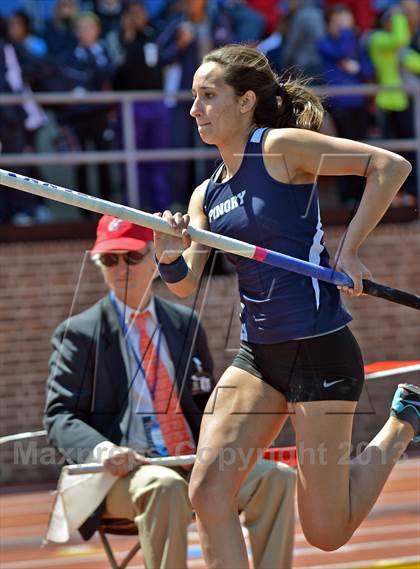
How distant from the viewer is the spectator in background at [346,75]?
10.1 meters

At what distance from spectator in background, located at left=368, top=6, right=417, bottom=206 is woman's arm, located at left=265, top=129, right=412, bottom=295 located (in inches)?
252

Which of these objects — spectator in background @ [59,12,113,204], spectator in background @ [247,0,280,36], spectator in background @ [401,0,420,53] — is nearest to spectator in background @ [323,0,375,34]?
spectator in background @ [401,0,420,53]

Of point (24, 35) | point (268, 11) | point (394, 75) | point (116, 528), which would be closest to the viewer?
point (116, 528)

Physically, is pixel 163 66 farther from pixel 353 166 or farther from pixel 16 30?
pixel 353 166

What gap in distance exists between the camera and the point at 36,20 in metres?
10.9

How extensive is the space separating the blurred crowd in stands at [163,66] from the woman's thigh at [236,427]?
537 centimetres

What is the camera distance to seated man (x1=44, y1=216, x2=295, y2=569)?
4.69m

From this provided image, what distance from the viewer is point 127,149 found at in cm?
930

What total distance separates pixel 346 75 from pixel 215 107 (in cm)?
635

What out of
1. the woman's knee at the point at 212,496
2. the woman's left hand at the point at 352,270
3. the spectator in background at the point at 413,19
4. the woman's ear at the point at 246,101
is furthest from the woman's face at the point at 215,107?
the spectator in background at the point at 413,19

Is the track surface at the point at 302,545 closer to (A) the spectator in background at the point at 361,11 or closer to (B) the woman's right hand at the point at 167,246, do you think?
(B) the woman's right hand at the point at 167,246

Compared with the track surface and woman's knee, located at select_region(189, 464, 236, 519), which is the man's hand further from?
the track surface

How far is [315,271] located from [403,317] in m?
6.15

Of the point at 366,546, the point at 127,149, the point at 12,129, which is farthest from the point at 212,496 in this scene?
the point at 12,129
